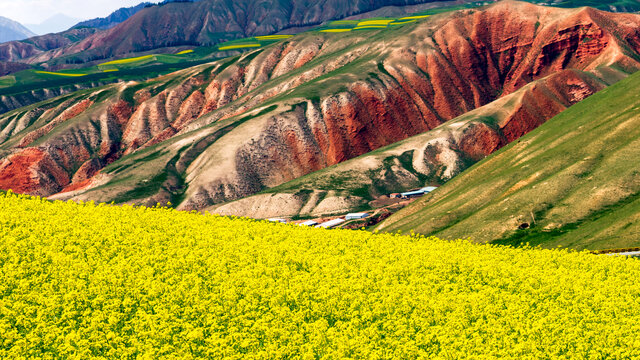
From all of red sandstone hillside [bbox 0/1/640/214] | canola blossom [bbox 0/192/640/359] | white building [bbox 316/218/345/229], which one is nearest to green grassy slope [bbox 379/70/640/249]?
white building [bbox 316/218/345/229]

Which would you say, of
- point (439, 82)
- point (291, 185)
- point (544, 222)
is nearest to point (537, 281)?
point (544, 222)

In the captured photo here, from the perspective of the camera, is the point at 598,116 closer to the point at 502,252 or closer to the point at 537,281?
the point at 502,252

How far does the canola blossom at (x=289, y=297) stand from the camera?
25.2 metres

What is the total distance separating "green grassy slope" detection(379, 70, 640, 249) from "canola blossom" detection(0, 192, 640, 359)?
34257 mm

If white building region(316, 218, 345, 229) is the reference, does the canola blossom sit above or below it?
above

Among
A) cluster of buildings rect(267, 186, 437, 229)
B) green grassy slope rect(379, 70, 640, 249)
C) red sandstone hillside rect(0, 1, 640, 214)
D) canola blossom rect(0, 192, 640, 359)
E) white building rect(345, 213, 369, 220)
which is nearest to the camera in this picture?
canola blossom rect(0, 192, 640, 359)

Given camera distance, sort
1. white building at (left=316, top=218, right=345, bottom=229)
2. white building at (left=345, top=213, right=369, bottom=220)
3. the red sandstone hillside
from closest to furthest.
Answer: white building at (left=316, top=218, right=345, bottom=229) → white building at (left=345, top=213, right=369, bottom=220) → the red sandstone hillside

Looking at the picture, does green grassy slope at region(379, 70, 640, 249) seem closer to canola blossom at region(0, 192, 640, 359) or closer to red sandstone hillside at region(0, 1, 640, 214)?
canola blossom at region(0, 192, 640, 359)

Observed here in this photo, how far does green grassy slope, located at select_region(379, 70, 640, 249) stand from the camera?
76.1 m

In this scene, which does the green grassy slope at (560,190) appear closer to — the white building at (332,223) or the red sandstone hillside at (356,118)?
the white building at (332,223)

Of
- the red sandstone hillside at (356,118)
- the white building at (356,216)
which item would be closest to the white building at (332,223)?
the white building at (356,216)

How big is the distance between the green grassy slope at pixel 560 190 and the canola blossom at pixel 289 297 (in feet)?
112

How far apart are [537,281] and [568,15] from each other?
186969 mm

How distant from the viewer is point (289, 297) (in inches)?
1235
